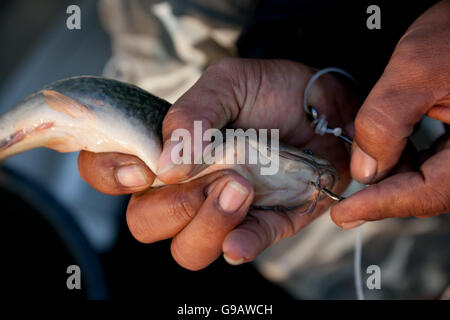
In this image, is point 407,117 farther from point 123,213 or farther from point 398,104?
point 123,213

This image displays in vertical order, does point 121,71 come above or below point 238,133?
above

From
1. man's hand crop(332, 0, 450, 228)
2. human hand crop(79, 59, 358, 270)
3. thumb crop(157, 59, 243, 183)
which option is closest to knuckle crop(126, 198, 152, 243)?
human hand crop(79, 59, 358, 270)

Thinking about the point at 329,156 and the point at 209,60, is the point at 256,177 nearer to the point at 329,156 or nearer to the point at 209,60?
the point at 329,156

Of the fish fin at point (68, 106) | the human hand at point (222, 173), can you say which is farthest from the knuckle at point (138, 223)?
the fish fin at point (68, 106)

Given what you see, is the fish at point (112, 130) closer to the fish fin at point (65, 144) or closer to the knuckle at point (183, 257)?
the fish fin at point (65, 144)

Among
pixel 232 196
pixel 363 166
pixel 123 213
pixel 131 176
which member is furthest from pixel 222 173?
pixel 123 213
